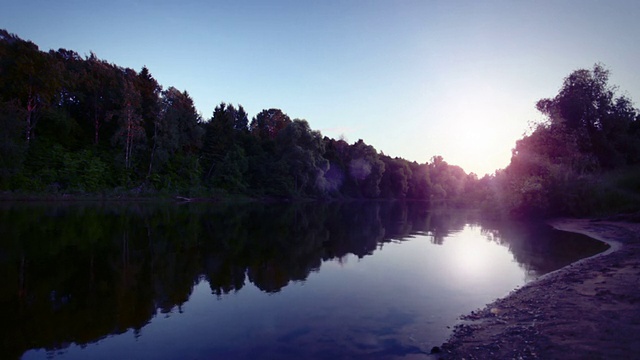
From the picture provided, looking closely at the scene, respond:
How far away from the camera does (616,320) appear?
311 inches

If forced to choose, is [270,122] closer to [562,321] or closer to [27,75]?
[27,75]

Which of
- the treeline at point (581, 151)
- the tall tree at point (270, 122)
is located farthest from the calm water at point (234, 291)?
the tall tree at point (270, 122)

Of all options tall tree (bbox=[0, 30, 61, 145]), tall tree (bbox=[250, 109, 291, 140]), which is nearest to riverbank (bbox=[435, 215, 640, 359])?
tall tree (bbox=[0, 30, 61, 145])

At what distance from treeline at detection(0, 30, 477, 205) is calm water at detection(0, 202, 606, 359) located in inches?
1128

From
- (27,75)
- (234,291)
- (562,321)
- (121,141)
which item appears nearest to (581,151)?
(562,321)

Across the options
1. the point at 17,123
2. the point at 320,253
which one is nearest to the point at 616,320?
the point at 320,253

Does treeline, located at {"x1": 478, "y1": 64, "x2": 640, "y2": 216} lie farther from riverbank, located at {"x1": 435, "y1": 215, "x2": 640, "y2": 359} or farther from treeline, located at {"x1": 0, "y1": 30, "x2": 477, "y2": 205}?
treeline, located at {"x1": 0, "y1": 30, "x2": 477, "y2": 205}

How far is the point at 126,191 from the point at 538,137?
59388mm

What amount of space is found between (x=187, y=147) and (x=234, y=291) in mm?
68898

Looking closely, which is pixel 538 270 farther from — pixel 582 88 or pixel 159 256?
pixel 582 88

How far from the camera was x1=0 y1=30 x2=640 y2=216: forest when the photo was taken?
4116 centimetres

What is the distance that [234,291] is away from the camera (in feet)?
41.1

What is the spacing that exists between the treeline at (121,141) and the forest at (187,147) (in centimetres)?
20

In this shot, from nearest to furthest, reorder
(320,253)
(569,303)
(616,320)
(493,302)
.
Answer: (616,320) → (569,303) → (493,302) → (320,253)
